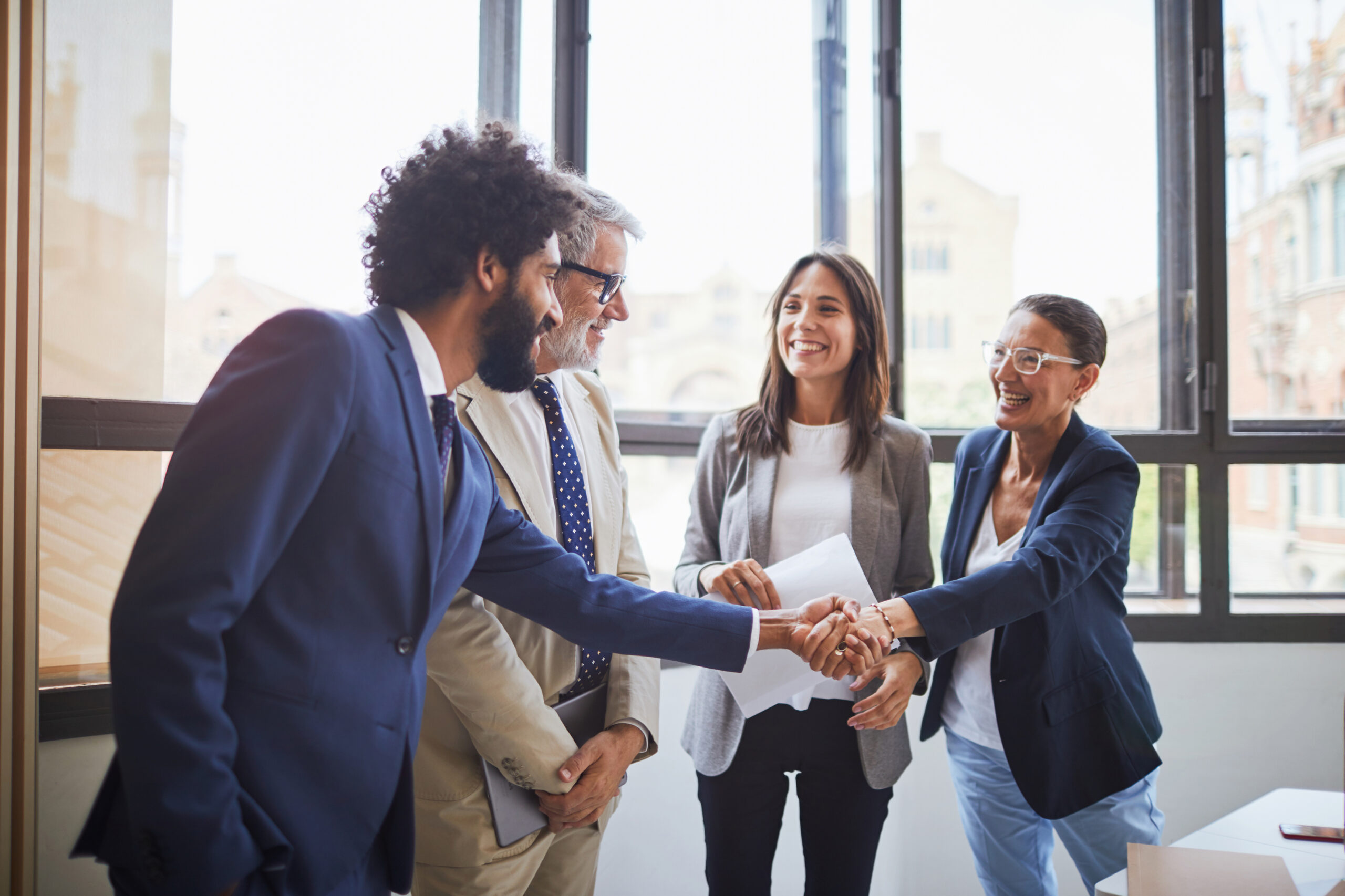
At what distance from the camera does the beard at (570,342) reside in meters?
1.49

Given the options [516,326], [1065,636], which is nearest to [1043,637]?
[1065,636]

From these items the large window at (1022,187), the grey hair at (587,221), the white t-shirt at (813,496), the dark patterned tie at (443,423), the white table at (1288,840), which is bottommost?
the white table at (1288,840)

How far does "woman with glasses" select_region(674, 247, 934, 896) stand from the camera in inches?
64.7

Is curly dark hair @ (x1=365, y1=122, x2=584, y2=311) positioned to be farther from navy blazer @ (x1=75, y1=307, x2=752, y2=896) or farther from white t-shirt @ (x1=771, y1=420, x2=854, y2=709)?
white t-shirt @ (x1=771, y1=420, x2=854, y2=709)

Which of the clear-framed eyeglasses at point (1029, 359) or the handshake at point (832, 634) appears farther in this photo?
the clear-framed eyeglasses at point (1029, 359)

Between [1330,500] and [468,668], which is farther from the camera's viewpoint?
[1330,500]

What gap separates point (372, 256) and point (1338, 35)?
3251 millimetres

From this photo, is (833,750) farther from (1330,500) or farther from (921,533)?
(1330,500)

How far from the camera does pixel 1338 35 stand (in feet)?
8.69

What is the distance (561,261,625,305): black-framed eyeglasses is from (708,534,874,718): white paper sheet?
654 millimetres

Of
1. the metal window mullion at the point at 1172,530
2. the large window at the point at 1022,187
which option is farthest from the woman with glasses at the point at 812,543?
the metal window mullion at the point at 1172,530

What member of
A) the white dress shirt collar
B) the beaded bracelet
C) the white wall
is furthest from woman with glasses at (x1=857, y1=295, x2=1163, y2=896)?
the white dress shirt collar

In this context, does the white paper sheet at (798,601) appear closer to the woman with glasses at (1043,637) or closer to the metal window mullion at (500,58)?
the woman with glasses at (1043,637)

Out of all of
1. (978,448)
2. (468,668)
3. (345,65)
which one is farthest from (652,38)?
(468,668)
